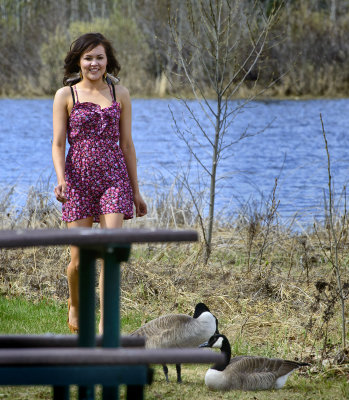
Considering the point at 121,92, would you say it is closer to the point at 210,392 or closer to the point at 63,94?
the point at 63,94

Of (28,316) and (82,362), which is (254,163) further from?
(82,362)

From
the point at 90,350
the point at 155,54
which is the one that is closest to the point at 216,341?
the point at 90,350

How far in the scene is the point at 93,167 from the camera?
5.34 m

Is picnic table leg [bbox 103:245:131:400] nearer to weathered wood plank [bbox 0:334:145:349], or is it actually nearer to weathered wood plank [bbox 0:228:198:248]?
weathered wood plank [bbox 0:228:198:248]

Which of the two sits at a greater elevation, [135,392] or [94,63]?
[94,63]

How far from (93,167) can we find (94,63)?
723 mm

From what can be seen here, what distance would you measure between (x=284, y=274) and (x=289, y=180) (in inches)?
352

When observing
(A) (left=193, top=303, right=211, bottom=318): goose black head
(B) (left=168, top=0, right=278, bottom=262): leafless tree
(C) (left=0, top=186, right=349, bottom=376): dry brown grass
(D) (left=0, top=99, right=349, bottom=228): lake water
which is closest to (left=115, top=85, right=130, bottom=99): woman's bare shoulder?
(A) (left=193, top=303, right=211, bottom=318): goose black head

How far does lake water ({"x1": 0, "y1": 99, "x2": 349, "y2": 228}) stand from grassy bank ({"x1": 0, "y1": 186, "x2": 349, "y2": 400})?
2.11m

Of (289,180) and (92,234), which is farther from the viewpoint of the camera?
(289,180)

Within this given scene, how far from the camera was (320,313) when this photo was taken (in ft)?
21.0

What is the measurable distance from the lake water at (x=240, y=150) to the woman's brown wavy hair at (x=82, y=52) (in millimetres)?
5137

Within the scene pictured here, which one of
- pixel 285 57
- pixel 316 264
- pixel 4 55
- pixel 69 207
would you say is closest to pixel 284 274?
pixel 316 264

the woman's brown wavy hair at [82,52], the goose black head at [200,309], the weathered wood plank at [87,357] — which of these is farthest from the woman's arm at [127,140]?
the weathered wood plank at [87,357]
